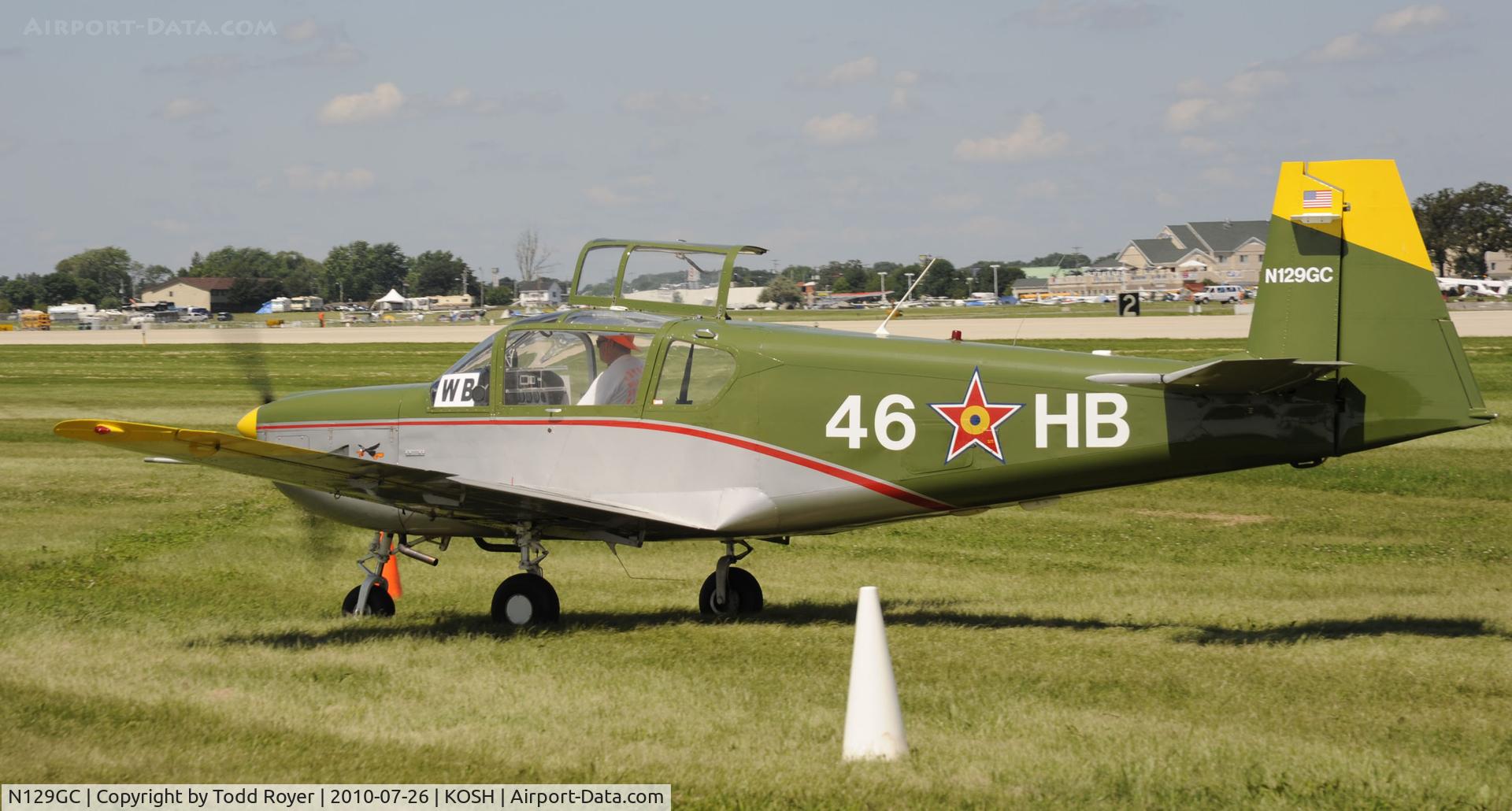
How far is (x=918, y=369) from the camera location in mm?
8750

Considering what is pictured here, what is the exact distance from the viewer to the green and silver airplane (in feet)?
26.9

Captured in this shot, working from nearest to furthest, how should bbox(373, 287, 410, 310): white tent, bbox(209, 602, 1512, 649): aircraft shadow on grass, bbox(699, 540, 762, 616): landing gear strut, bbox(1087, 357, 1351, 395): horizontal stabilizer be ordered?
bbox(1087, 357, 1351, 395): horizontal stabilizer, bbox(209, 602, 1512, 649): aircraft shadow on grass, bbox(699, 540, 762, 616): landing gear strut, bbox(373, 287, 410, 310): white tent

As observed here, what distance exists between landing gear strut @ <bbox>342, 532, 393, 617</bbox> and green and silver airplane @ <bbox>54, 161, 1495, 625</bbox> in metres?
0.02

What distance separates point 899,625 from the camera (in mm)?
9344

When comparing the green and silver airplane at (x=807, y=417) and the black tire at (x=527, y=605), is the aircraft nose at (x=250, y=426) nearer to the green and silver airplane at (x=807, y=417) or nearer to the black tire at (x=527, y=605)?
the green and silver airplane at (x=807, y=417)

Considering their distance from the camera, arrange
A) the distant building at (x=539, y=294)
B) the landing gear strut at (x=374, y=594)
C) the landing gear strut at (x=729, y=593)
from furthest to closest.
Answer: the distant building at (x=539, y=294)
the landing gear strut at (x=729, y=593)
the landing gear strut at (x=374, y=594)

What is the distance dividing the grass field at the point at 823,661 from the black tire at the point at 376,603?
0.21m

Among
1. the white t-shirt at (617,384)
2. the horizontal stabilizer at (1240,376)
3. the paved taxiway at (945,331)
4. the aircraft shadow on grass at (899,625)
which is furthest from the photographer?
the paved taxiway at (945,331)

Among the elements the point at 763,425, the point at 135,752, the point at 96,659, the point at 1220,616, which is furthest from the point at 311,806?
the point at 1220,616

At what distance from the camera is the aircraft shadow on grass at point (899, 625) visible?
873cm

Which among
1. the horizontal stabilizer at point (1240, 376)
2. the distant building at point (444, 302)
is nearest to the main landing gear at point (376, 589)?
the horizontal stabilizer at point (1240, 376)

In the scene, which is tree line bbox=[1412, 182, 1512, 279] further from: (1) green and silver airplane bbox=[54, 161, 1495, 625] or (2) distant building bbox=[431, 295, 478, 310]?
(1) green and silver airplane bbox=[54, 161, 1495, 625]

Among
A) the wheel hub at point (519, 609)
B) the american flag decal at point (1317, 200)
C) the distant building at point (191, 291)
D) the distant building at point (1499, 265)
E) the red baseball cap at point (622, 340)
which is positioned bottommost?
the wheel hub at point (519, 609)

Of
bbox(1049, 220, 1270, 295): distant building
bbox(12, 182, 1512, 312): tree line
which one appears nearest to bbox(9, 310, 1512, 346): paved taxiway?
bbox(12, 182, 1512, 312): tree line
